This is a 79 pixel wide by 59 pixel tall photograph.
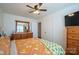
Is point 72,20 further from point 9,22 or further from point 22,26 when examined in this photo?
point 9,22

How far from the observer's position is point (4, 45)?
1.60m

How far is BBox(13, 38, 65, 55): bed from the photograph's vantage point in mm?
1566

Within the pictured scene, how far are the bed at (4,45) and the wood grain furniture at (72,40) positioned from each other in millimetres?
840

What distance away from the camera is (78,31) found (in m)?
1.56

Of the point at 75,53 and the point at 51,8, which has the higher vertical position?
the point at 51,8

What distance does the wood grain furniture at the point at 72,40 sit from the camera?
5.18ft

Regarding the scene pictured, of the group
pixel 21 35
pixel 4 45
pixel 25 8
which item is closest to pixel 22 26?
pixel 21 35

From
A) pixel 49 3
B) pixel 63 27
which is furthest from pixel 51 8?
pixel 63 27

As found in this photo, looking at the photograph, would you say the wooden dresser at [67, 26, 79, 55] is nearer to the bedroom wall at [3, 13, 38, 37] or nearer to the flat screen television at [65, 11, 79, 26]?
the flat screen television at [65, 11, 79, 26]

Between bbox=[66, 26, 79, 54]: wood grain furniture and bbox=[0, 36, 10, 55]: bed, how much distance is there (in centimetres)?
84

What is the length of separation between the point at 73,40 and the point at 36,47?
1.76 feet

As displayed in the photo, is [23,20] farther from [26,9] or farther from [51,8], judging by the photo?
[51,8]
